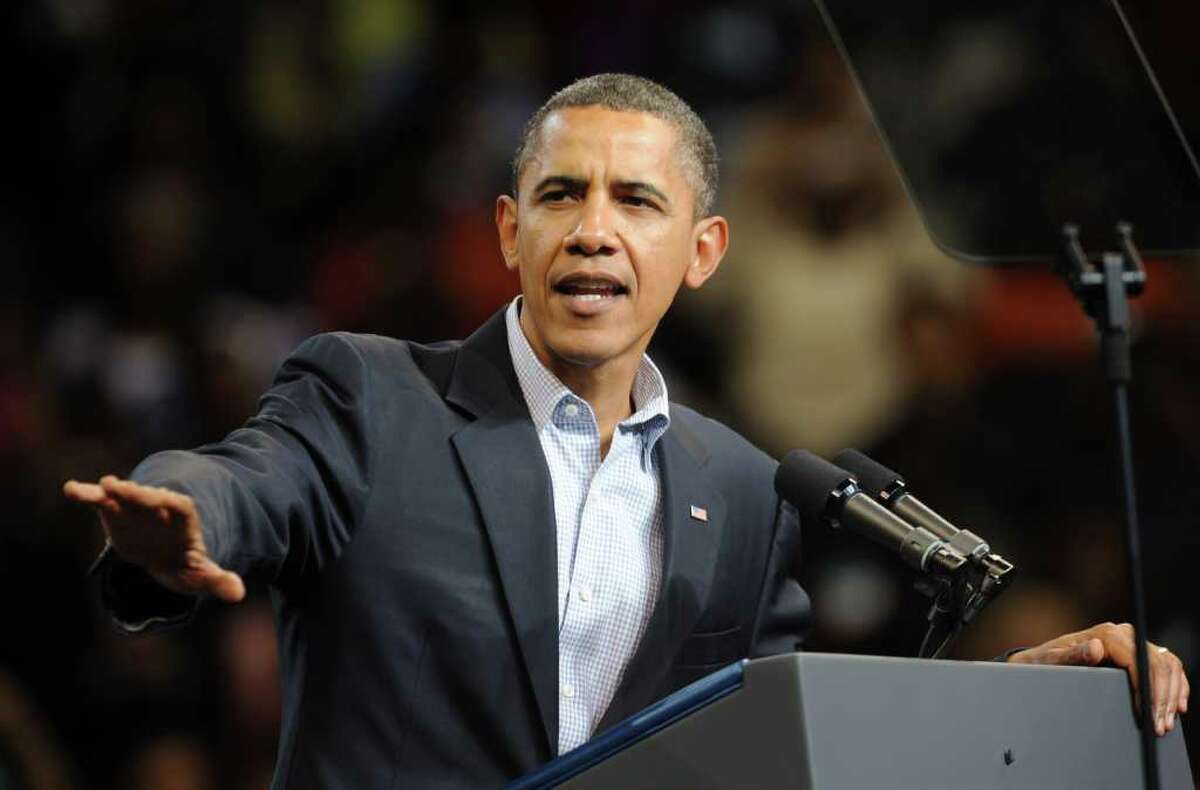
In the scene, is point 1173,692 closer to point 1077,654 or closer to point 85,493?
point 1077,654

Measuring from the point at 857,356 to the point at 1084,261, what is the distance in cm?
228

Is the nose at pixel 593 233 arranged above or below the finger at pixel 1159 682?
above

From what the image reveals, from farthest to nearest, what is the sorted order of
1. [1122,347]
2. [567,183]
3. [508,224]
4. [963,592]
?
[508,224]
[567,183]
[963,592]
[1122,347]

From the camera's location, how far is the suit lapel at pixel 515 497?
6.72ft

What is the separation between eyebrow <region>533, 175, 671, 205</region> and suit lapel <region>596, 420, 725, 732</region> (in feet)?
1.11

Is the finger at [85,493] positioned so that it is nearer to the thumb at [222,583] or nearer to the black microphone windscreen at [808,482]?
the thumb at [222,583]

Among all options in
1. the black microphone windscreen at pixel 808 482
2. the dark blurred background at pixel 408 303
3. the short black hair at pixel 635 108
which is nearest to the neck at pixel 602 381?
the short black hair at pixel 635 108

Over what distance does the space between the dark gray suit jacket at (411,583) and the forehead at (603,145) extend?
1.11 feet

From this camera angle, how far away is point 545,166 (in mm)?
2340

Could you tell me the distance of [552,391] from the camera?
2.31 metres

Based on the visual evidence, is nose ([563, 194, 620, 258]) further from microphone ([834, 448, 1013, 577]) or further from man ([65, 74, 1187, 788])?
microphone ([834, 448, 1013, 577])

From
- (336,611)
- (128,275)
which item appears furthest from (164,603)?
(128,275)

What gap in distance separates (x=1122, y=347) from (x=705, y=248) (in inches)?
42.5

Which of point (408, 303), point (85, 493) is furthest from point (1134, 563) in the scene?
point (408, 303)
